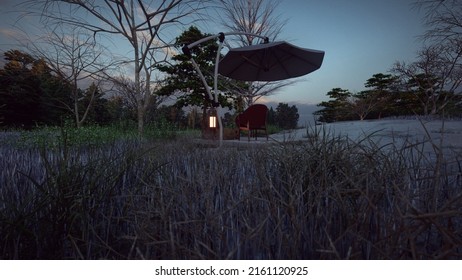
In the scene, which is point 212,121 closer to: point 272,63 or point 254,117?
point 254,117

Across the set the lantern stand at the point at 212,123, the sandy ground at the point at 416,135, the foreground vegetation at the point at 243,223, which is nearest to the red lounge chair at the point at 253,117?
the lantern stand at the point at 212,123

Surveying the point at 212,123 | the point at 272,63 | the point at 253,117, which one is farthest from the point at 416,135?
the point at 253,117

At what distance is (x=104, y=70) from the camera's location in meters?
5.98

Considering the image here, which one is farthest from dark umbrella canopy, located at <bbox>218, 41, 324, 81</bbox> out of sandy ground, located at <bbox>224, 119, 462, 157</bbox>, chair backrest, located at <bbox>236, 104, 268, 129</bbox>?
sandy ground, located at <bbox>224, 119, 462, 157</bbox>

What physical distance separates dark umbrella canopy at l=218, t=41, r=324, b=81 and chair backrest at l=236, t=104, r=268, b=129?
87 cm

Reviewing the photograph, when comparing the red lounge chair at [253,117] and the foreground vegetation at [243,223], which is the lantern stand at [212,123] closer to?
the red lounge chair at [253,117]

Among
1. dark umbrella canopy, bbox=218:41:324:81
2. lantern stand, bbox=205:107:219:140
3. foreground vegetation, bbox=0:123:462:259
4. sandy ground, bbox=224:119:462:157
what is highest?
dark umbrella canopy, bbox=218:41:324:81

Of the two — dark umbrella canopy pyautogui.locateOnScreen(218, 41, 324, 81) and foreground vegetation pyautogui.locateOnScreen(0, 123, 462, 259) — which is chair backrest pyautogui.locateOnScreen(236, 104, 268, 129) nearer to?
dark umbrella canopy pyautogui.locateOnScreen(218, 41, 324, 81)

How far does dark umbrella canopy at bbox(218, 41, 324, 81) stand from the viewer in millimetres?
5301

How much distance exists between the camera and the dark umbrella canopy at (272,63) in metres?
5.30

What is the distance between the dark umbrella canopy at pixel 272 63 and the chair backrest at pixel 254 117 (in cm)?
87

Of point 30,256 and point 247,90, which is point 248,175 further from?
point 247,90
